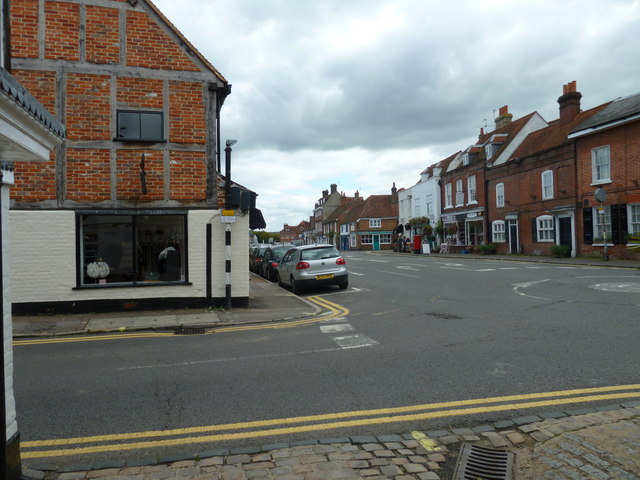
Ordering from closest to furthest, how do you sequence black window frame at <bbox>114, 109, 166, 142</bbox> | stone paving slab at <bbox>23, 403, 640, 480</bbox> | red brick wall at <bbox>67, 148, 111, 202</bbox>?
stone paving slab at <bbox>23, 403, 640, 480</bbox>, red brick wall at <bbox>67, 148, 111, 202</bbox>, black window frame at <bbox>114, 109, 166, 142</bbox>

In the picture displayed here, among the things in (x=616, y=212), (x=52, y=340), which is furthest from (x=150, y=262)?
(x=616, y=212)

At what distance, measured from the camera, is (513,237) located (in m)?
32.5

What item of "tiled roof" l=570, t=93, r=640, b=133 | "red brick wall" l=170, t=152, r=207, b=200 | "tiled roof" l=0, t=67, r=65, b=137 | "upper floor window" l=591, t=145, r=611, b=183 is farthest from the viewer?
"upper floor window" l=591, t=145, r=611, b=183

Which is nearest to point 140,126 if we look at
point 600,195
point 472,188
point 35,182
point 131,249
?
point 35,182

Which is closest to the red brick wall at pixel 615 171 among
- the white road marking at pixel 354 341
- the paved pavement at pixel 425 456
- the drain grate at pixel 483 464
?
the white road marking at pixel 354 341

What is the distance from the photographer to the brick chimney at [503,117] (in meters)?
40.9

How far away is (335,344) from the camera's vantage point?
7.49 metres

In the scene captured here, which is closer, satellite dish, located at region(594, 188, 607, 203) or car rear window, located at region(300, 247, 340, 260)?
car rear window, located at region(300, 247, 340, 260)

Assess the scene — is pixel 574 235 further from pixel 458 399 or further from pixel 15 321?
pixel 15 321

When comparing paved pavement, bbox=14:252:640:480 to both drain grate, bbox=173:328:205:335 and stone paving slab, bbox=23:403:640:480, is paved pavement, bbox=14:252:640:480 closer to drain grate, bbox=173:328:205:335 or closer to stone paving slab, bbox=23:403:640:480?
stone paving slab, bbox=23:403:640:480

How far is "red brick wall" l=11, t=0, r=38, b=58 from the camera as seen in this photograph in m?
11.1

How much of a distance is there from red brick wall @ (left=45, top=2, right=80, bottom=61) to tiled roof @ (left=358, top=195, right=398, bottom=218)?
59335 millimetres

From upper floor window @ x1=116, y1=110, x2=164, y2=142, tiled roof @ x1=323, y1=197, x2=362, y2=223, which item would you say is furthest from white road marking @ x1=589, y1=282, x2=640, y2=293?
tiled roof @ x1=323, y1=197, x2=362, y2=223

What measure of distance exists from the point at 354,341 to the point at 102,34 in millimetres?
10080
